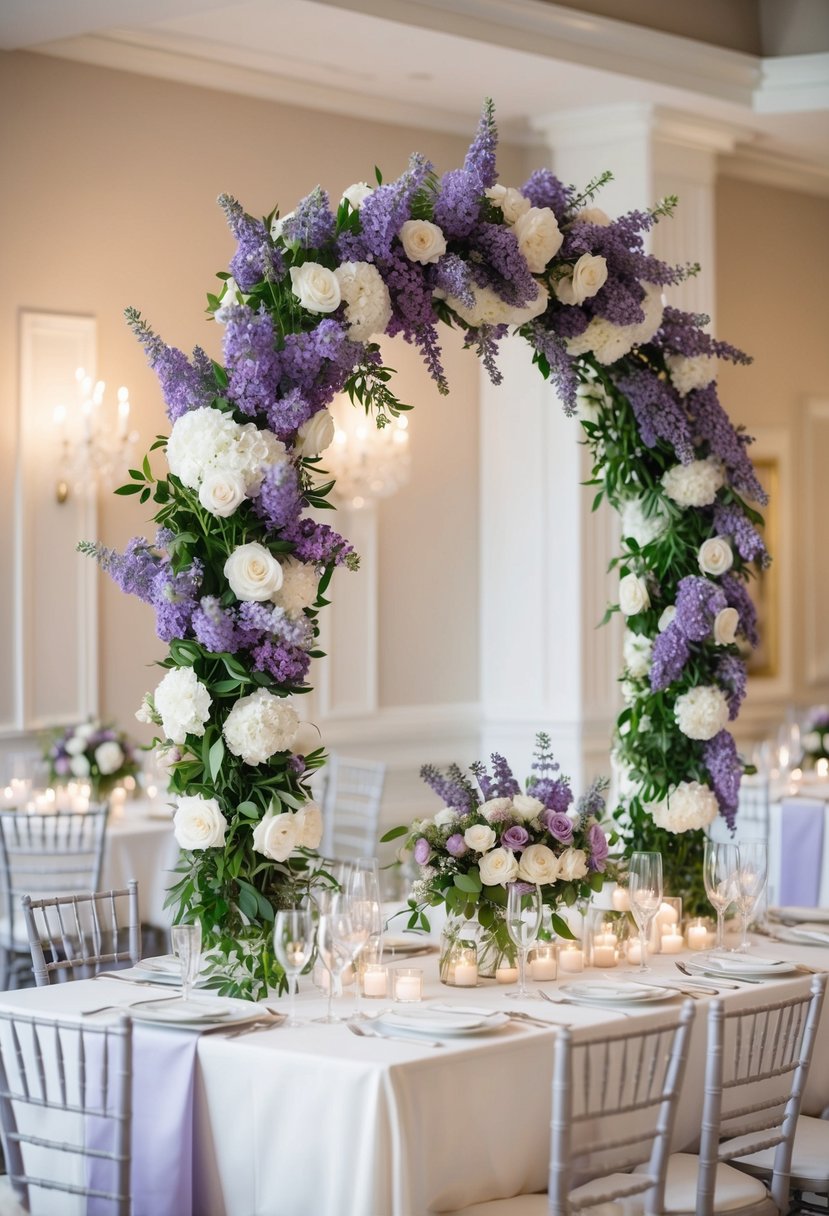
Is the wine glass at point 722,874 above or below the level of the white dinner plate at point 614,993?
above

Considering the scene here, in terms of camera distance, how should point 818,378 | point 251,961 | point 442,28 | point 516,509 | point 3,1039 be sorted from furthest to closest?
point 818,378, point 516,509, point 442,28, point 251,961, point 3,1039

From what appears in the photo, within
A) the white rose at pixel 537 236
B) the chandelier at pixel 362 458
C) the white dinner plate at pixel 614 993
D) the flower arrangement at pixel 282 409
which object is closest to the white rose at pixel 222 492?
the flower arrangement at pixel 282 409

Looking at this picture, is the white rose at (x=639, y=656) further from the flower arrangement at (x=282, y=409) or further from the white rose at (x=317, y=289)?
the white rose at (x=317, y=289)

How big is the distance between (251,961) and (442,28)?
4540mm

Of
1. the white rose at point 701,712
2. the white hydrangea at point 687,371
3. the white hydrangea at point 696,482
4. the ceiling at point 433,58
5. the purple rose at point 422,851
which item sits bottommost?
the purple rose at point 422,851

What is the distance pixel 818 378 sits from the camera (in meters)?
10.0

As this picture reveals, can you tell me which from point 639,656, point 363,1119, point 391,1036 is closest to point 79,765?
point 639,656

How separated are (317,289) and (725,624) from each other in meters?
1.61

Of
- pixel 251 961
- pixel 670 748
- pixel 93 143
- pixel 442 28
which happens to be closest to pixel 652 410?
pixel 670 748

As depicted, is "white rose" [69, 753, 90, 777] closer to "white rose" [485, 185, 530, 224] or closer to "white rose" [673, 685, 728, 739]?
"white rose" [673, 685, 728, 739]

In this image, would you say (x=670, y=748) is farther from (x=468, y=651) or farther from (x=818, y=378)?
(x=818, y=378)

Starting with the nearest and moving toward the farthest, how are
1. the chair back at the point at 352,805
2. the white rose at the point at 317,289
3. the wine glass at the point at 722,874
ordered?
the white rose at the point at 317,289 < the wine glass at the point at 722,874 < the chair back at the point at 352,805

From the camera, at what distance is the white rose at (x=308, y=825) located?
372cm

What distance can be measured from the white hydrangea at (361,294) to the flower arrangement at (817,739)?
512 cm
